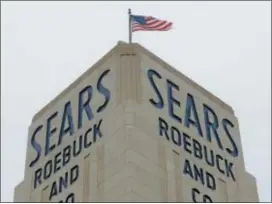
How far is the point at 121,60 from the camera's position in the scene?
3741 centimetres

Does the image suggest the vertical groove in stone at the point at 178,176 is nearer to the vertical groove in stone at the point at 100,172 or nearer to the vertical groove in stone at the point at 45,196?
the vertical groove in stone at the point at 100,172

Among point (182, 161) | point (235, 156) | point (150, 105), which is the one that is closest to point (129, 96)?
point (150, 105)

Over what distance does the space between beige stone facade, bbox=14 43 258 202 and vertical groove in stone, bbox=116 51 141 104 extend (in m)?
0.04

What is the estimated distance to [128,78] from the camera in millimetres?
36625

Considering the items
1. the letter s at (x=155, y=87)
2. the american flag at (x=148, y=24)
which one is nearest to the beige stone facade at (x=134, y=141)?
the letter s at (x=155, y=87)

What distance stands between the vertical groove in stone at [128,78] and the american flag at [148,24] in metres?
2.32

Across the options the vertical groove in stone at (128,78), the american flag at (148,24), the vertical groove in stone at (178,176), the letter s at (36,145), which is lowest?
the vertical groove in stone at (178,176)

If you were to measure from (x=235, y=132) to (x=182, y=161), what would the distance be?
4.53 metres

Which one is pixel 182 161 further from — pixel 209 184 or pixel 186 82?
pixel 186 82

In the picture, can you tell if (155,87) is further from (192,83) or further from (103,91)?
(192,83)

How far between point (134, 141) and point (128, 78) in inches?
123

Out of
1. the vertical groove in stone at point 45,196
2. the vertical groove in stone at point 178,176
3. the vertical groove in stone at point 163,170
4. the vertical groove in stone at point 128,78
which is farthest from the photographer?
the vertical groove in stone at point 45,196

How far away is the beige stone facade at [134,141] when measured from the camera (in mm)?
34438

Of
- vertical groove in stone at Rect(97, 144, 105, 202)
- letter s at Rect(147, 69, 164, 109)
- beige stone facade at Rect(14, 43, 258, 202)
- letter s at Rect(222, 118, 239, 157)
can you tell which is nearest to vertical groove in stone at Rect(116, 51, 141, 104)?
beige stone facade at Rect(14, 43, 258, 202)
